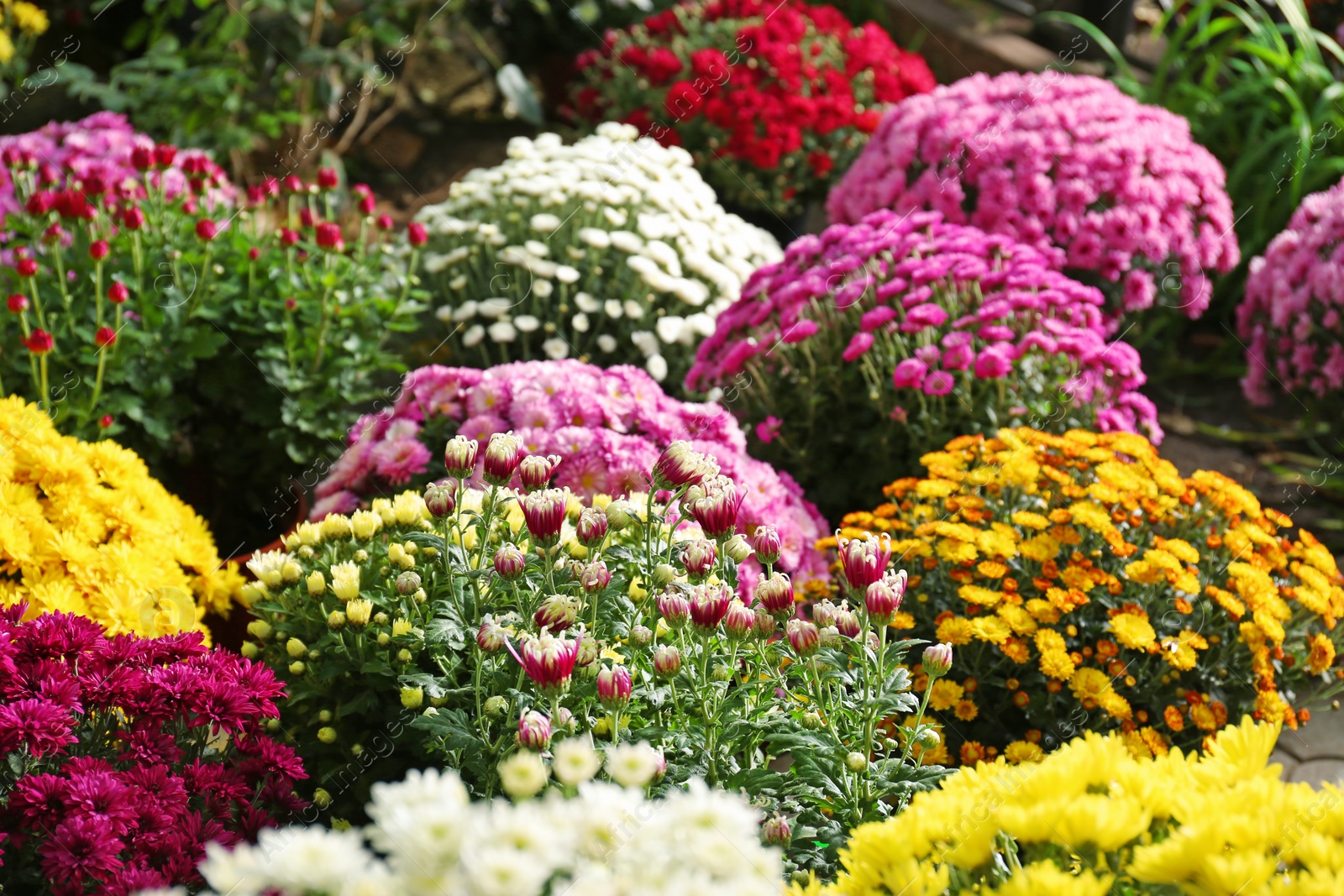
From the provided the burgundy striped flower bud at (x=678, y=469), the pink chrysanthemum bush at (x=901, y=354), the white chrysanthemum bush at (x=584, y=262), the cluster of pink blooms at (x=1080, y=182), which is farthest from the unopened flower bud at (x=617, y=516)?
the cluster of pink blooms at (x=1080, y=182)

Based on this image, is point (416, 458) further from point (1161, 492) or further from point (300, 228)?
point (1161, 492)

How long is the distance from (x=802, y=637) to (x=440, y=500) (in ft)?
1.97

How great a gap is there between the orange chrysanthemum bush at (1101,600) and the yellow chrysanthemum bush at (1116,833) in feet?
3.15

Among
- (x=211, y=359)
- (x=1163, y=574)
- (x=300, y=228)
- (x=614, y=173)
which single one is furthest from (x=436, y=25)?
(x=1163, y=574)

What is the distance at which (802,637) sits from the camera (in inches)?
64.2

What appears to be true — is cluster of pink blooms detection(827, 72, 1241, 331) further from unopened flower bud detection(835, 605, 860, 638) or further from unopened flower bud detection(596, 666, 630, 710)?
unopened flower bud detection(596, 666, 630, 710)

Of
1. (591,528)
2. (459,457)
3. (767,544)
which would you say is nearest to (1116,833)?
(767,544)

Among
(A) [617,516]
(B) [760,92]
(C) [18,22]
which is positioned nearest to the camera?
(A) [617,516]

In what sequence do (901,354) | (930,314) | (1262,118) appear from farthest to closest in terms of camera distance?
(1262,118) < (901,354) < (930,314)

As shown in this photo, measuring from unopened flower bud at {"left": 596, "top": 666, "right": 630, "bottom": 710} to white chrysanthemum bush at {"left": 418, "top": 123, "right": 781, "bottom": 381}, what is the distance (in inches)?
86.9

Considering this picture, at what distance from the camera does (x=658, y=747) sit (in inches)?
67.8

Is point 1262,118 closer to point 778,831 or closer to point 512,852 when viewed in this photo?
point 778,831

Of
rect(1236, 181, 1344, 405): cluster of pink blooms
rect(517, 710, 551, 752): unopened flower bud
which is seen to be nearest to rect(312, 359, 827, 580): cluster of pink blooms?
rect(517, 710, 551, 752): unopened flower bud

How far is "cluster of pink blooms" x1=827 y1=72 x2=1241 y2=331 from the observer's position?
13.3 ft
